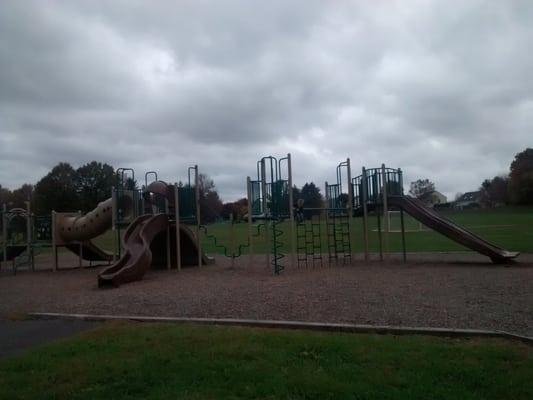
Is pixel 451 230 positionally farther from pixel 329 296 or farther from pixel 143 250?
pixel 143 250

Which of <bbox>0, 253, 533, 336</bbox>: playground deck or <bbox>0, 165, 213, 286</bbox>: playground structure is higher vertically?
<bbox>0, 165, 213, 286</bbox>: playground structure

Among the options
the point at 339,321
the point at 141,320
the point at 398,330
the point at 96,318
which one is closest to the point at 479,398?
the point at 398,330

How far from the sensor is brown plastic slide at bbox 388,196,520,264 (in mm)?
15555

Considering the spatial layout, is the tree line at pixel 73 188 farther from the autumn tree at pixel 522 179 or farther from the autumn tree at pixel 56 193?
the autumn tree at pixel 522 179

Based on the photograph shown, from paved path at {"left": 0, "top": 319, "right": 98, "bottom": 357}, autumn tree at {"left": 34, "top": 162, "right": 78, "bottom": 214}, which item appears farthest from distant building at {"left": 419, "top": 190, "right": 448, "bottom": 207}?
paved path at {"left": 0, "top": 319, "right": 98, "bottom": 357}

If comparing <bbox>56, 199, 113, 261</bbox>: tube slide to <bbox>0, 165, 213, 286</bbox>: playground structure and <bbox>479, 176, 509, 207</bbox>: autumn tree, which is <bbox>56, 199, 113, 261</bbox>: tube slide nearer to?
<bbox>0, 165, 213, 286</bbox>: playground structure

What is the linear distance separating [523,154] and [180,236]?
87.5m

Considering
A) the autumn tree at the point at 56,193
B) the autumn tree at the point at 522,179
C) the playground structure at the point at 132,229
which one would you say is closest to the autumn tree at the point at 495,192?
the autumn tree at the point at 522,179

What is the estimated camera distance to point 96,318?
8.74 metres

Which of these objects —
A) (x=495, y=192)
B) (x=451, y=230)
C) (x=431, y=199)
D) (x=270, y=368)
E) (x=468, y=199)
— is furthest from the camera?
(x=468, y=199)

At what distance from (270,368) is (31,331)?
473cm

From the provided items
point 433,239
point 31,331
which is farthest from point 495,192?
point 31,331

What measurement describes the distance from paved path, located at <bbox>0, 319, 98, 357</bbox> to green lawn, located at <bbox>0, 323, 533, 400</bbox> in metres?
0.73

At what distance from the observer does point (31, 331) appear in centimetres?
810
